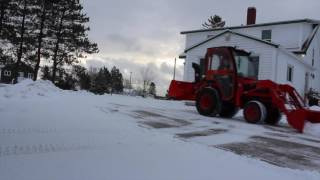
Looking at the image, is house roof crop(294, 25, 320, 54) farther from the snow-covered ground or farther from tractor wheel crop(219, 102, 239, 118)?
the snow-covered ground

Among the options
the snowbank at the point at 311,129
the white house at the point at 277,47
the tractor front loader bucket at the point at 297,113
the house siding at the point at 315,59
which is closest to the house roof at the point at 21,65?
the white house at the point at 277,47

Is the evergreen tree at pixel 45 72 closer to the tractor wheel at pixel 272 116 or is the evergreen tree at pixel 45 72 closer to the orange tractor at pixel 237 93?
the orange tractor at pixel 237 93

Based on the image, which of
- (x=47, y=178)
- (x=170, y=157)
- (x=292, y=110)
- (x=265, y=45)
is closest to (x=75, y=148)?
(x=170, y=157)

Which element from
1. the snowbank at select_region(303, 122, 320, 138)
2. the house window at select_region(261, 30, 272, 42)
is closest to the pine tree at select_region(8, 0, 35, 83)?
the house window at select_region(261, 30, 272, 42)

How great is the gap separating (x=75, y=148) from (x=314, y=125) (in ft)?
25.2

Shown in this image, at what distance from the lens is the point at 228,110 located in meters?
16.6

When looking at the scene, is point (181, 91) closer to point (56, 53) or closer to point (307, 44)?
point (307, 44)

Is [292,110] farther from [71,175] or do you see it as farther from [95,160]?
[71,175]

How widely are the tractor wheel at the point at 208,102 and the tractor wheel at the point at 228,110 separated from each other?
25 cm

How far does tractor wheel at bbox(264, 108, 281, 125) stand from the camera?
14.9m

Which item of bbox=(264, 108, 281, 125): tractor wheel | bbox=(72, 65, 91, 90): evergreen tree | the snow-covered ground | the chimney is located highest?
the chimney

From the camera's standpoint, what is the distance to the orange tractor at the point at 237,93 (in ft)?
45.8

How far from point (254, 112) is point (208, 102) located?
241cm

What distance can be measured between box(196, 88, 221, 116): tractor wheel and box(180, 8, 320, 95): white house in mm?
10109
